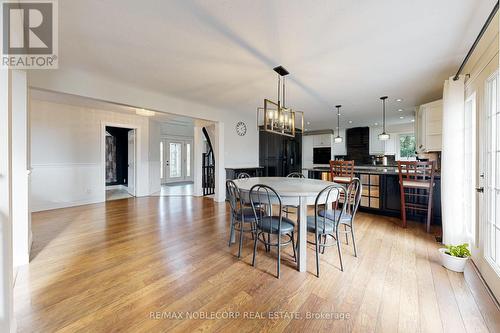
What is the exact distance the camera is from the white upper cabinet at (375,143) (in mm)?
7691

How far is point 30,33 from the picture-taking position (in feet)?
6.87

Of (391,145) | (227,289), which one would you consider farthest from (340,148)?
(227,289)

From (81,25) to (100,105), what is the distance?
3.33 m

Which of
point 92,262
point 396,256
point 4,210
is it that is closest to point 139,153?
point 92,262

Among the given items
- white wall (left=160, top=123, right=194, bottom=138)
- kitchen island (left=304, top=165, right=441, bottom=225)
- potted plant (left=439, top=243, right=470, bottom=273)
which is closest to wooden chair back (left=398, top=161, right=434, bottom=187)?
kitchen island (left=304, top=165, right=441, bottom=225)

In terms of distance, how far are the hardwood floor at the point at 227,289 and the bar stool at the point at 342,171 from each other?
1322mm

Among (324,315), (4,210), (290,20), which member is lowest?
(324,315)

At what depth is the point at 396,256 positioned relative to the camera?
2416 mm

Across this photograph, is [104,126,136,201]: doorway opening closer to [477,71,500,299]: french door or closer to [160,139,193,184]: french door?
[160,139,193,184]: french door

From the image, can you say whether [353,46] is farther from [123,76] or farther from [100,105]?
[100,105]

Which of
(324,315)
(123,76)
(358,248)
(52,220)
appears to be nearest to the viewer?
(324,315)

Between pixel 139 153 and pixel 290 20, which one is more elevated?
pixel 290 20

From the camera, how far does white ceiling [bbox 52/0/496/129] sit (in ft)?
5.84

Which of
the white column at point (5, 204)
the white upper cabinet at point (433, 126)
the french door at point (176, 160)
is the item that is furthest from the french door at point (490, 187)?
the french door at point (176, 160)
